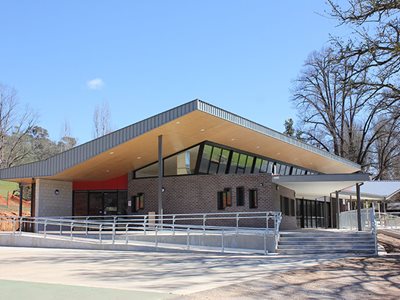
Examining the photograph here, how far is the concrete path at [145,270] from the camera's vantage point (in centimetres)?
953

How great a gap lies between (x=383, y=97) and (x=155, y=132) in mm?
9213

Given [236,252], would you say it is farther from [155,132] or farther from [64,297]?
[64,297]

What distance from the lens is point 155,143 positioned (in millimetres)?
22547

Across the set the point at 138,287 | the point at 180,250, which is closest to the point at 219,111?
the point at 180,250

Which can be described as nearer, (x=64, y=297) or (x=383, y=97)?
(x=64, y=297)

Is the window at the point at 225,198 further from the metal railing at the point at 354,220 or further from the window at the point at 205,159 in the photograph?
the metal railing at the point at 354,220

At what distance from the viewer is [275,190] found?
24953 mm

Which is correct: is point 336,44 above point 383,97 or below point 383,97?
above

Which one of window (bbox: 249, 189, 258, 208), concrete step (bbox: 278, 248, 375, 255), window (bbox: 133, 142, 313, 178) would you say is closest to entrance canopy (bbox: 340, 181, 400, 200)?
window (bbox: 133, 142, 313, 178)

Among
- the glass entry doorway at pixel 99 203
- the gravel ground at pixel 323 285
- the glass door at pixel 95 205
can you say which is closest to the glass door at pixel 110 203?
the glass entry doorway at pixel 99 203

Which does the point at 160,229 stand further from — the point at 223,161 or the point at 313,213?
the point at 313,213

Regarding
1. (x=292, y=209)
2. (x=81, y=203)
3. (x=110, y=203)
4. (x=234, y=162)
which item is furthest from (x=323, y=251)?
(x=81, y=203)

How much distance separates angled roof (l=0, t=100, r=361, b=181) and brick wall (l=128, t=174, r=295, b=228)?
1632 millimetres

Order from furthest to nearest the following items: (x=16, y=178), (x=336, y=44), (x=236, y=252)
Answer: (x=16, y=178), (x=236, y=252), (x=336, y=44)
